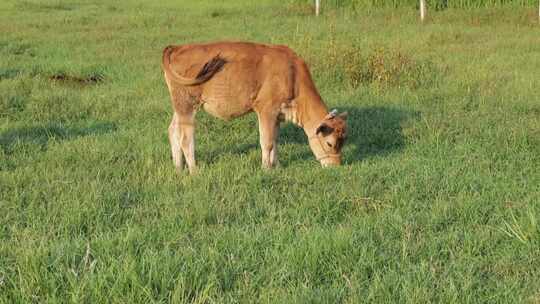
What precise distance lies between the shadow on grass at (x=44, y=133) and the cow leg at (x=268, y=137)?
222 centimetres

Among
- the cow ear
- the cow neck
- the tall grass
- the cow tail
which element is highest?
the cow tail

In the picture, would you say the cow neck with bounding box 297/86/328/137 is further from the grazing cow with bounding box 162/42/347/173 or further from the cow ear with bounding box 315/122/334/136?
the cow ear with bounding box 315/122/334/136

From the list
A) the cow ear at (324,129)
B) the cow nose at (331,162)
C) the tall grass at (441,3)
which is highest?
the cow ear at (324,129)

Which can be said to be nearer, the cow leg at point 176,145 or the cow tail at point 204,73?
the cow tail at point 204,73

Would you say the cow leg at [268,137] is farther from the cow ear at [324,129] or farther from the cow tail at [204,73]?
the cow tail at [204,73]

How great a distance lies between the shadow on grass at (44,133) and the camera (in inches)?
283

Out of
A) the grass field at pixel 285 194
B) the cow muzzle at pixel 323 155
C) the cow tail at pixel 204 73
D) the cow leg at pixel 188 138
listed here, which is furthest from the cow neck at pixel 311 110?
the cow leg at pixel 188 138

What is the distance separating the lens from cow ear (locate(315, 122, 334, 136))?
653 cm

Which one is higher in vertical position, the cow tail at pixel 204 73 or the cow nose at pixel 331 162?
the cow tail at pixel 204 73

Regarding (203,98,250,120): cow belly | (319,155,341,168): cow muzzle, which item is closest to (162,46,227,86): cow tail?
(203,98,250,120): cow belly

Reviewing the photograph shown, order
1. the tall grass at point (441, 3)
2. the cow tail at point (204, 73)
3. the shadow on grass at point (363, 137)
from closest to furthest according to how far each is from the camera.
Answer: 1. the cow tail at point (204, 73)
2. the shadow on grass at point (363, 137)
3. the tall grass at point (441, 3)

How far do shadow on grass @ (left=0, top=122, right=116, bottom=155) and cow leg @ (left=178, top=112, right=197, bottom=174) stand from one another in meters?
1.57

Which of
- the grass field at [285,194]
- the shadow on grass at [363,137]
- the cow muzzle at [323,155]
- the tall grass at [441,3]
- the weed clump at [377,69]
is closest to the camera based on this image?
the grass field at [285,194]

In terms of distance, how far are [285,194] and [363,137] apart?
2.39 metres
